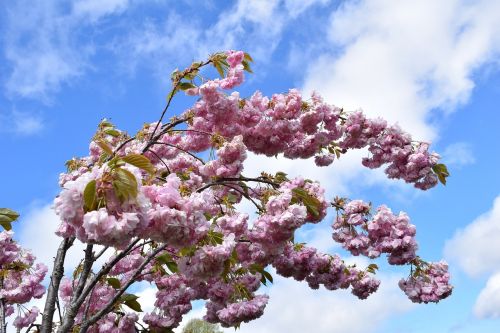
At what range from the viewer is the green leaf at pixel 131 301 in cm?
551

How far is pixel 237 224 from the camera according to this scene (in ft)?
14.5

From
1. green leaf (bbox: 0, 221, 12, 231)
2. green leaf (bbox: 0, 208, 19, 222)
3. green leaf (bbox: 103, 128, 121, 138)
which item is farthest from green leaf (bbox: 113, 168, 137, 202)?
green leaf (bbox: 103, 128, 121, 138)

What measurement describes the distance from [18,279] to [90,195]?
13.2 feet

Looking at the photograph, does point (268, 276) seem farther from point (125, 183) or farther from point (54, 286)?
point (125, 183)

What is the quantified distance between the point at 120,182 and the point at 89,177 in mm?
159

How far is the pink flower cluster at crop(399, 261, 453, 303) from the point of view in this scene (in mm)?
6117

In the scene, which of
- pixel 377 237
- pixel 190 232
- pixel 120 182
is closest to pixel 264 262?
pixel 377 237

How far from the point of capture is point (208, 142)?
18.7ft

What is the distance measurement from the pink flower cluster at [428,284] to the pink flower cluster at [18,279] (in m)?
4.04

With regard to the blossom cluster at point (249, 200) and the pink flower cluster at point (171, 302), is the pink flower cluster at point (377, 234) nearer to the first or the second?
the blossom cluster at point (249, 200)

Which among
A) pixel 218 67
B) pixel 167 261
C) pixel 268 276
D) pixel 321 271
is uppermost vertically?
pixel 218 67

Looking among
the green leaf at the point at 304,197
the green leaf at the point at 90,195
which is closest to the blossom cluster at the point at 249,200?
the green leaf at the point at 304,197

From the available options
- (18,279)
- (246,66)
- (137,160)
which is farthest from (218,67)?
(18,279)

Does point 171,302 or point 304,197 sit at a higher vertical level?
point 304,197
